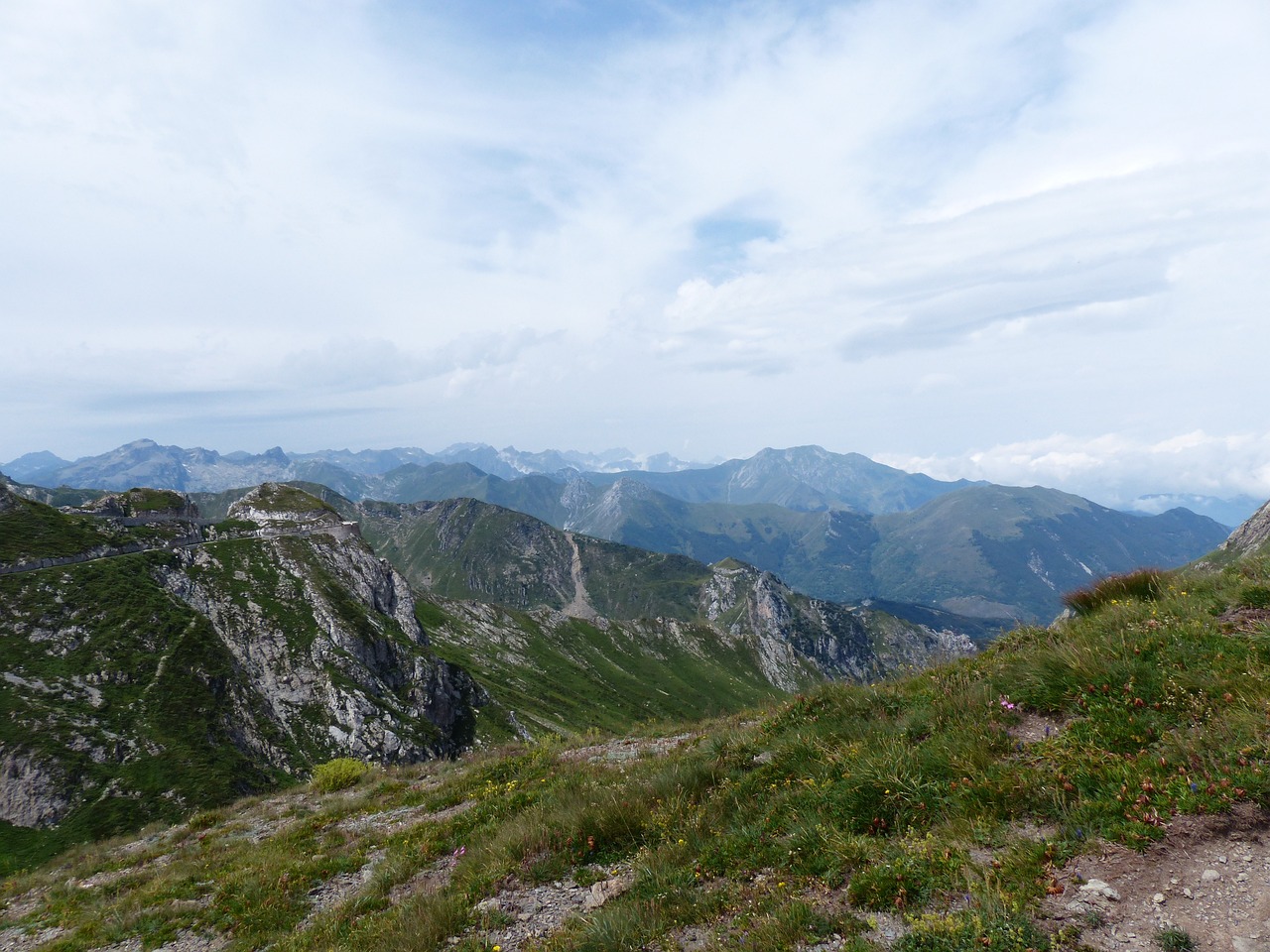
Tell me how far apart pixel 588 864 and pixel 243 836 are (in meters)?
16.2

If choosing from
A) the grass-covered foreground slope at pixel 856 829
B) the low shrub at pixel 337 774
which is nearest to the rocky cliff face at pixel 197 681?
the low shrub at pixel 337 774

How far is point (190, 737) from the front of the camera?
78750 millimetres

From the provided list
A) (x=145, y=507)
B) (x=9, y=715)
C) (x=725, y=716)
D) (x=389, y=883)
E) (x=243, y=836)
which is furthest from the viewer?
(x=145, y=507)

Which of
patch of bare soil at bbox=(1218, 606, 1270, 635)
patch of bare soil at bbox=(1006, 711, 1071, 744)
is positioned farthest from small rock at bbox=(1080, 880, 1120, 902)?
patch of bare soil at bbox=(1218, 606, 1270, 635)

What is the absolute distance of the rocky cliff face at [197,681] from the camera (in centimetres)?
6931

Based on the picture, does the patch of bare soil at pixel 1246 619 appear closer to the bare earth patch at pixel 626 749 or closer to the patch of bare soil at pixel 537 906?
the patch of bare soil at pixel 537 906

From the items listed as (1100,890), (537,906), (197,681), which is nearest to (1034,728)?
(1100,890)

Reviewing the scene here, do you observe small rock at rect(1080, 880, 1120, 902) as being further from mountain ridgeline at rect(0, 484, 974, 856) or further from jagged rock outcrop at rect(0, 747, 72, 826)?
jagged rock outcrop at rect(0, 747, 72, 826)

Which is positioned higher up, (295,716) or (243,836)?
(243,836)

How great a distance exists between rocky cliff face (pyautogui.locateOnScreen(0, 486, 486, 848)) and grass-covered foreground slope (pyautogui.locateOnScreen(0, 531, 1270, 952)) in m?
77.2

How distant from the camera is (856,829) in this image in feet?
27.2

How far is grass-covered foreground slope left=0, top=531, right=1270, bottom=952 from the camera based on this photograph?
6.33 meters

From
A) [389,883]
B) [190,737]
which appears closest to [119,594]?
[190,737]

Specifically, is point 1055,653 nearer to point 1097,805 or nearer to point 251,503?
point 1097,805
